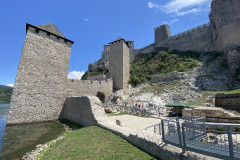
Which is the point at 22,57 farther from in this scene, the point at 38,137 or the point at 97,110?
the point at 97,110

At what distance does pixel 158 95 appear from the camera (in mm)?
17219

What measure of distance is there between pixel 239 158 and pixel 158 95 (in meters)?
15.6

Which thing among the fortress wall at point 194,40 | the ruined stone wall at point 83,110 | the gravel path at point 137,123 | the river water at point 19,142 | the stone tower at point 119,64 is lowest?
the river water at point 19,142

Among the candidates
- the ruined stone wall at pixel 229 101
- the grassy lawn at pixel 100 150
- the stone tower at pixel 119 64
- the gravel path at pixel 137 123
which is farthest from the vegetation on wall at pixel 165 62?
the grassy lawn at pixel 100 150

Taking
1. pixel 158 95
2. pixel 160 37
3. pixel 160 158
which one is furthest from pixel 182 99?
pixel 160 37

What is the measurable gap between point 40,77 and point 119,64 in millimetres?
Result: 14028

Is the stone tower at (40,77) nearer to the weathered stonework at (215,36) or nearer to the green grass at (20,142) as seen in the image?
the green grass at (20,142)

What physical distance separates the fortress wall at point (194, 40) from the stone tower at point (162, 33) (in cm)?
283

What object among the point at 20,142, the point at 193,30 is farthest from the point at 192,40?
the point at 20,142

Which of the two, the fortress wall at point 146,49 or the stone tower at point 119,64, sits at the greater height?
the fortress wall at point 146,49

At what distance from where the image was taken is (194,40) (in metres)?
34.8

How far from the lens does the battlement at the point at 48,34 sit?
41.4 feet

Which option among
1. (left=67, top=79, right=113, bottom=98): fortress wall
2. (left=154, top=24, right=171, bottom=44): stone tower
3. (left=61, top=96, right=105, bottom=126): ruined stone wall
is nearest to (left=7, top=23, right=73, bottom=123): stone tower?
(left=67, top=79, right=113, bottom=98): fortress wall

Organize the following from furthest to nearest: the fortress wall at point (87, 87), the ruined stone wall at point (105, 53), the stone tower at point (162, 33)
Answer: the ruined stone wall at point (105, 53), the stone tower at point (162, 33), the fortress wall at point (87, 87)
